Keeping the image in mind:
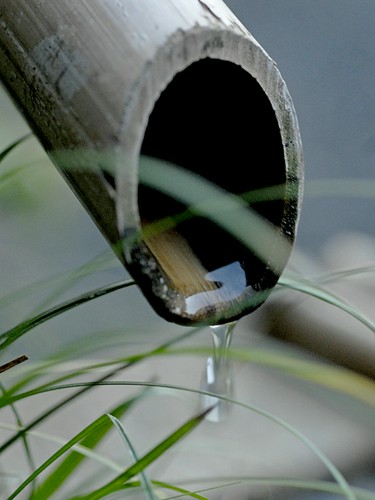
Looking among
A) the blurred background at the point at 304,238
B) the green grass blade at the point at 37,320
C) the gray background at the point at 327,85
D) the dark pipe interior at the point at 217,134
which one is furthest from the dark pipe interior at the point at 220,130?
the gray background at the point at 327,85

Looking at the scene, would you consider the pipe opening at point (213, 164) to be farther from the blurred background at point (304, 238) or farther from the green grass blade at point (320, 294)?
the blurred background at point (304, 238)

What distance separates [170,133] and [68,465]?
0.96 feet

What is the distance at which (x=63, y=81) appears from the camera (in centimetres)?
58

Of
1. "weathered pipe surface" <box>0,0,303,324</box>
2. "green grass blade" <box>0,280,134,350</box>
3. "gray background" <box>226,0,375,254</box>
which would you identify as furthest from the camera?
"gray background" <box>226,0,375,254</box>

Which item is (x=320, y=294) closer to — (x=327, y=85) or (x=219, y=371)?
(x=219, y=371)

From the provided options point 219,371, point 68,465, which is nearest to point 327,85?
point 219,371

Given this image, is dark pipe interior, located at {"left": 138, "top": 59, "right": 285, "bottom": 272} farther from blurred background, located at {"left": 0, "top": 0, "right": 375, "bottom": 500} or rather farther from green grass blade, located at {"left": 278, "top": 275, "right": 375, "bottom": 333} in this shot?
blurred background, located at {"left": 0, "top": 0, "right": 375, "bottom": 500}

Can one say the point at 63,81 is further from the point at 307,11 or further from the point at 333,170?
the point at 307,11

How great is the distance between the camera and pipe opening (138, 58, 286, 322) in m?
0.69

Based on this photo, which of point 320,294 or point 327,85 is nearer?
point 320,294

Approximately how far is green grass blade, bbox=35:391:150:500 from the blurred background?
2.01 ft

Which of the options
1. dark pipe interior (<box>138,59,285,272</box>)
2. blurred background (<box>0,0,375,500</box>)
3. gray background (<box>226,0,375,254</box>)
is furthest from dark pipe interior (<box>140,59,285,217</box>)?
gray background (<box>226,0,375,254</box>)

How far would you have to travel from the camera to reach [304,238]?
2.73 metres

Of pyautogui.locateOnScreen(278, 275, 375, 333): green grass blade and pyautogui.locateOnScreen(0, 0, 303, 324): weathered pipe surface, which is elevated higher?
pyautogui.locateOnScreen(0, 0, 303, 324): weathered pipe surface
